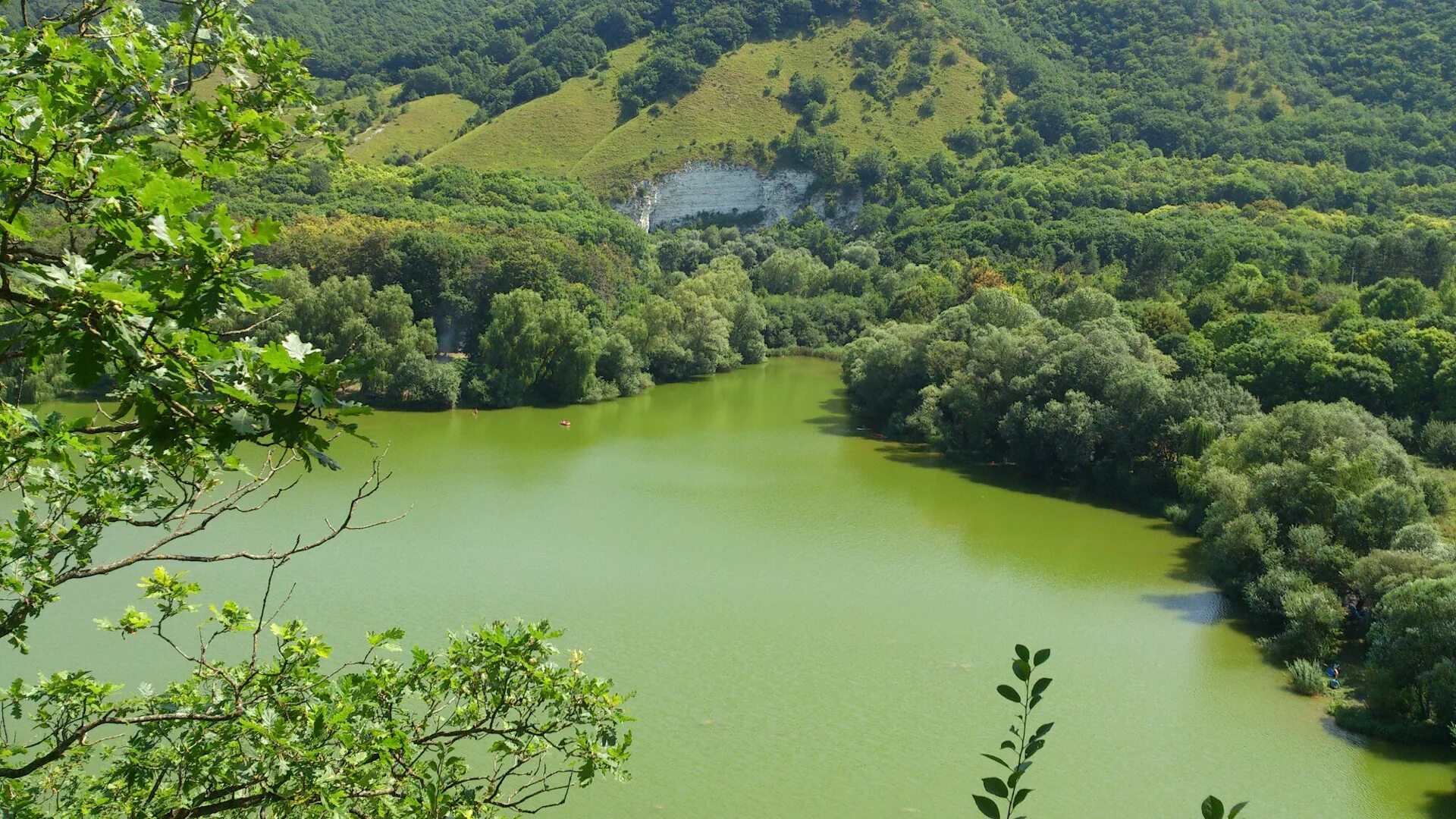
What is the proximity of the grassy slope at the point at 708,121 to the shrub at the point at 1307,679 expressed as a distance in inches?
2220

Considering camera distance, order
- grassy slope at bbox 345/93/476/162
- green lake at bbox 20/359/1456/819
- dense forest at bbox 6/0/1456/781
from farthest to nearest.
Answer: grassy slope at bbox 345/93/476/162
dense forest at bbox 6/0/1456/781
green lake at bbox 20/359/1456/819

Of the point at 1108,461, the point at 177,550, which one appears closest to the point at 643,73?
the point at 1108,461

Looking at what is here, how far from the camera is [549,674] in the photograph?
15.9 feet

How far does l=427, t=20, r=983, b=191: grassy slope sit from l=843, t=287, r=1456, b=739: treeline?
3903cm

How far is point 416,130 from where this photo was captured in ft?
239

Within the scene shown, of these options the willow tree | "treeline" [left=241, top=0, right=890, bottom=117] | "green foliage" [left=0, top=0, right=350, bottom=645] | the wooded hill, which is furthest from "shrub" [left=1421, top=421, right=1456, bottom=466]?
"treeline" [left=241, top=0, right=890, bottom=117]

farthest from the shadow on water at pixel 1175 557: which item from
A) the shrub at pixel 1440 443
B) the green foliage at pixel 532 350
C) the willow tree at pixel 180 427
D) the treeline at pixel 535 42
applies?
the treeline at pixel 535 42

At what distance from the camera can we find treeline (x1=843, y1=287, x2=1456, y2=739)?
14.4 m

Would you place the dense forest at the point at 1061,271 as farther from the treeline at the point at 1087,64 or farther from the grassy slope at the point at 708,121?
the grassy slope at the point at 708,121

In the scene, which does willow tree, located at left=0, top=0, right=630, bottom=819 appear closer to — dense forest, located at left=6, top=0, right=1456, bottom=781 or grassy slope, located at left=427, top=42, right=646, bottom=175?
dense forest, located at left=6, top=0, right=1456, bottom=781

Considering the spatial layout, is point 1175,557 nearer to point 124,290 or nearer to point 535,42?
point 124,290

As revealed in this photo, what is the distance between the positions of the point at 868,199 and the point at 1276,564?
5349 centimetres

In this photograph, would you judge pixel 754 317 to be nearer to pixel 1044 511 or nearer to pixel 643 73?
pixel 1044 511

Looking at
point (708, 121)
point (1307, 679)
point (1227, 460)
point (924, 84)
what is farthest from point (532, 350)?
point (924, 84)
